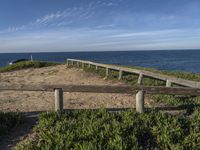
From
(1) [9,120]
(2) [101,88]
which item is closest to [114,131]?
(2) [101,88]

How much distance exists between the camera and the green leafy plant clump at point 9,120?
8066mm

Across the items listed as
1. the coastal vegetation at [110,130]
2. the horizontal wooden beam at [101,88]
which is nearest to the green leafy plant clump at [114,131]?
the coastal vegetation at [110,130]

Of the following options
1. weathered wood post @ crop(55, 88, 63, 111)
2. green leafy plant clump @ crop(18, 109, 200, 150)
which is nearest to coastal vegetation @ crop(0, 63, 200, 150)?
green leafy plant clump @ crop(18, 109, 200, 150)

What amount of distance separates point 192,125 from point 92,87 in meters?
2.73

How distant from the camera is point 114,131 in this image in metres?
7.38

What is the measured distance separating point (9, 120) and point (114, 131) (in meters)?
2.77

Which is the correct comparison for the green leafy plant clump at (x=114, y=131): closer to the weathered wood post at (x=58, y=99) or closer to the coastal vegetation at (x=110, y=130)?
the coastal vegetation at (x=110, y=130)

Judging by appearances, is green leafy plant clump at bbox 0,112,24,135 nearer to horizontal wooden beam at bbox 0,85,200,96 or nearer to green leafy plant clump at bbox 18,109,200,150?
green leafy plant clump at bbox 18,109,200,150

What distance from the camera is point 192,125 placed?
8227mm

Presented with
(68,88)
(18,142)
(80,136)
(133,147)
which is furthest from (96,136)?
(68,88)

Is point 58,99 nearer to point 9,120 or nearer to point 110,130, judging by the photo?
point 9,120

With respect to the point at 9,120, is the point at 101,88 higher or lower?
higher

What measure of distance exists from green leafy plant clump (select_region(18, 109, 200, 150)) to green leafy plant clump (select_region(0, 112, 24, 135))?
58cm

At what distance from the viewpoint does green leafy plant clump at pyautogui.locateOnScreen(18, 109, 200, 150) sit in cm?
685
